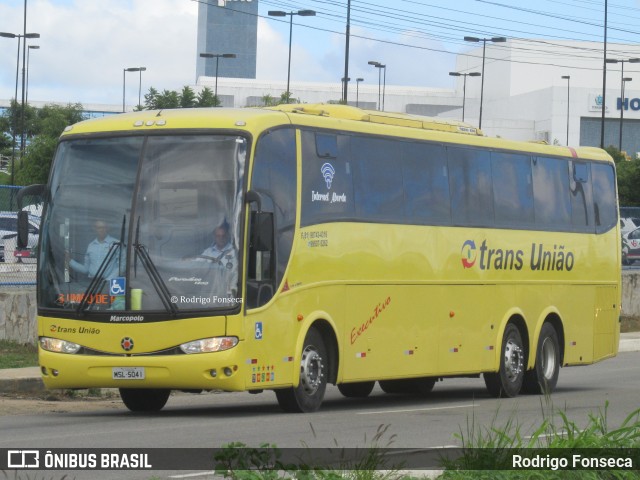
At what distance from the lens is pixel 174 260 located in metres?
14.9

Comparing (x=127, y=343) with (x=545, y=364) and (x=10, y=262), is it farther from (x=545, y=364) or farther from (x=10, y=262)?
(x=10, y=262)

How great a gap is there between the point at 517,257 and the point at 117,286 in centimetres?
696

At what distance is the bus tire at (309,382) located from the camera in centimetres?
1580

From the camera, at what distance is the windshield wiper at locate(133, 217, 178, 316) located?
14852 millimetres

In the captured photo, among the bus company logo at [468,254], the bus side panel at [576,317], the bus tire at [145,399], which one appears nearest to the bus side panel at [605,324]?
the bus side panel at [576,317]

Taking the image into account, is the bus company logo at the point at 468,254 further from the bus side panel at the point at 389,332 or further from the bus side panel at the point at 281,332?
the bus side panel at the point at 281,332

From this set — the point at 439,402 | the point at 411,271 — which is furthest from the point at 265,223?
the point at 439,402

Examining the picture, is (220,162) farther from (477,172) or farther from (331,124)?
(477,172)

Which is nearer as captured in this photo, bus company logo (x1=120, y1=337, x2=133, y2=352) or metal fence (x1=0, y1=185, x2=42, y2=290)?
bus company logo (x1=120, y1=337, x2=133, y2=352)

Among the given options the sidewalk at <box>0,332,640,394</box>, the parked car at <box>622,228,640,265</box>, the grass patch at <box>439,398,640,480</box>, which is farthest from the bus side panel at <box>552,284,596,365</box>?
the parked car at <box>622,228,640,265</box>

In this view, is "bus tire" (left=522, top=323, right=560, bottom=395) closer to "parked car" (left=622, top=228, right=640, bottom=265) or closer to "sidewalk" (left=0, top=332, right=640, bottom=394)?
"sidewalk" (left=0, top=332, right=640, bottom=394)

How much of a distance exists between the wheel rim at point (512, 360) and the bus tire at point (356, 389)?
184 centimetres

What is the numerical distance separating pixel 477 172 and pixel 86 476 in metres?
10.4

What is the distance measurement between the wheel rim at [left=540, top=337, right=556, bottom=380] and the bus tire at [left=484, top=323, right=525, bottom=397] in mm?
683
